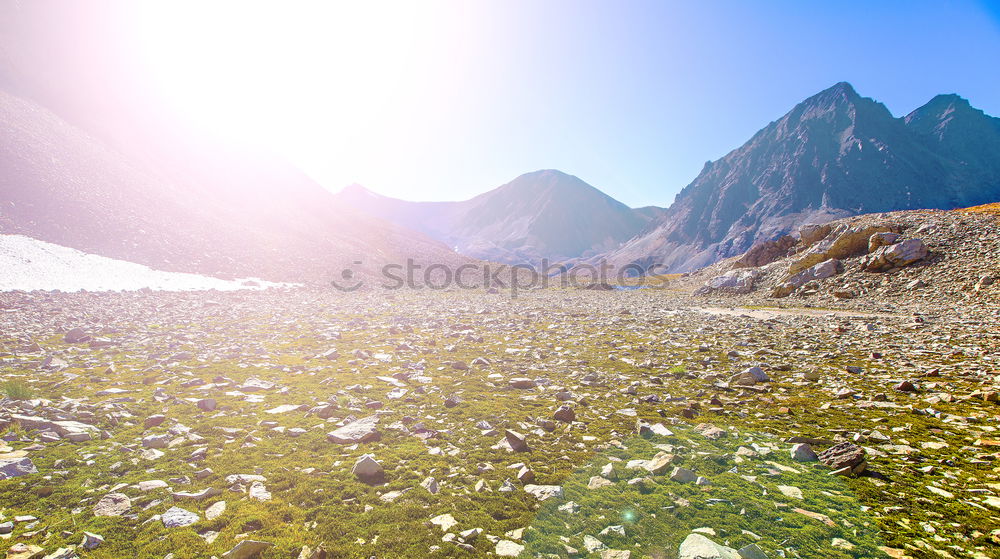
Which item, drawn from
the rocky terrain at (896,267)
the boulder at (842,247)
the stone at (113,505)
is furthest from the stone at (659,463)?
the boulder at (842,247)

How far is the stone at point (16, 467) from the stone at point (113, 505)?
4.49 ft

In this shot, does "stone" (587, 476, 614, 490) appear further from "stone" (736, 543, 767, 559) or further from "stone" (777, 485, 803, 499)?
"stone" (777, 485, 803, 499)

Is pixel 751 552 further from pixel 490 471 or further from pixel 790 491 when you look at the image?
pixel 490 471

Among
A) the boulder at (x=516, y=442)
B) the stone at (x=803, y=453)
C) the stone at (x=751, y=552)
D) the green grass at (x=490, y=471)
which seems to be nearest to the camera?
the stone at (x=751, y=552)

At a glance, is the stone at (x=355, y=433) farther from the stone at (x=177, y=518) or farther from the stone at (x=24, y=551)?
the stone at (x=24, y=551)

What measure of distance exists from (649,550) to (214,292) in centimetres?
3852

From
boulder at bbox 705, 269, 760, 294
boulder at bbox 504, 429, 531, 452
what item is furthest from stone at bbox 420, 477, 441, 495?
boulder at bbox 705, 269, 760, 294

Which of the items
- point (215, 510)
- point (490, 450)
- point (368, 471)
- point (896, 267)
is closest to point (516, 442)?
point (490, 450)

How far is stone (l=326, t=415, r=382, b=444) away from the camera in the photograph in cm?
661

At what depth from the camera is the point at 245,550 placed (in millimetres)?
3898

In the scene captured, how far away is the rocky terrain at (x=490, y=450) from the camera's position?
4.31m

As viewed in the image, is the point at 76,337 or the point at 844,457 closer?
the point at 844,457

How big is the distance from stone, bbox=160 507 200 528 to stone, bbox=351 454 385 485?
5.93 feet

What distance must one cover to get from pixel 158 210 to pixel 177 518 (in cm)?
7038
